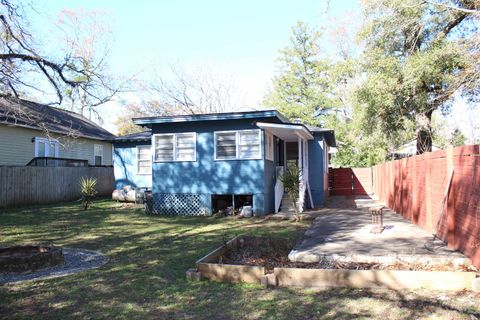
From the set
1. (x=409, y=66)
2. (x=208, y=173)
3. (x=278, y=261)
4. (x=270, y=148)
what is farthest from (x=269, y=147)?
(x=278, y=261)

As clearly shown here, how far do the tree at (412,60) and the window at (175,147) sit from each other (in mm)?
7082

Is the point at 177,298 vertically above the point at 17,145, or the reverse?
the point at 17,145

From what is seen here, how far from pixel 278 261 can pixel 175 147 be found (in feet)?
30.2

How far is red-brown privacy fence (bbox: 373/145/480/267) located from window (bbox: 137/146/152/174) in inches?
492

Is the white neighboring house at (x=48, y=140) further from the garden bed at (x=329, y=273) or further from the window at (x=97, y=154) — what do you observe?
the garden bed at (x=329, y=273)

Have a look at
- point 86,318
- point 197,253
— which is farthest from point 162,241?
point 86,318

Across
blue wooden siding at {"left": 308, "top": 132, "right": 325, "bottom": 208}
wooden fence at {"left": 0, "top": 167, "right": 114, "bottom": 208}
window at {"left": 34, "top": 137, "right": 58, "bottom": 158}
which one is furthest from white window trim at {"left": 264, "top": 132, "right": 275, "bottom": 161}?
window at {"left": 34, "top": 137, "right": 58, "bottom": 158}

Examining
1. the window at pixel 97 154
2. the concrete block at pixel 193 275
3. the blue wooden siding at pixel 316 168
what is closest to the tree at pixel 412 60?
the blue wooden siding at pixel 316 168

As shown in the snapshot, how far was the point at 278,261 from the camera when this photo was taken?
6715 mm

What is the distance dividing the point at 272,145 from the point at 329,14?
6.38 meters

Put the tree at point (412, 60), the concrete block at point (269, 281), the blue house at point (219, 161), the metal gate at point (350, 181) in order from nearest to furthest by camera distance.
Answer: the concrete block at point (269, 281)
the blue house at point (219, 161)
the tree at point (412, 60)
the metal gate at point (350, 181)

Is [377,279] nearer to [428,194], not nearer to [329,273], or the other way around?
[329,273]

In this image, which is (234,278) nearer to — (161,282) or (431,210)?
(161,282)

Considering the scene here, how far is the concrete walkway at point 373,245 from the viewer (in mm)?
6281
